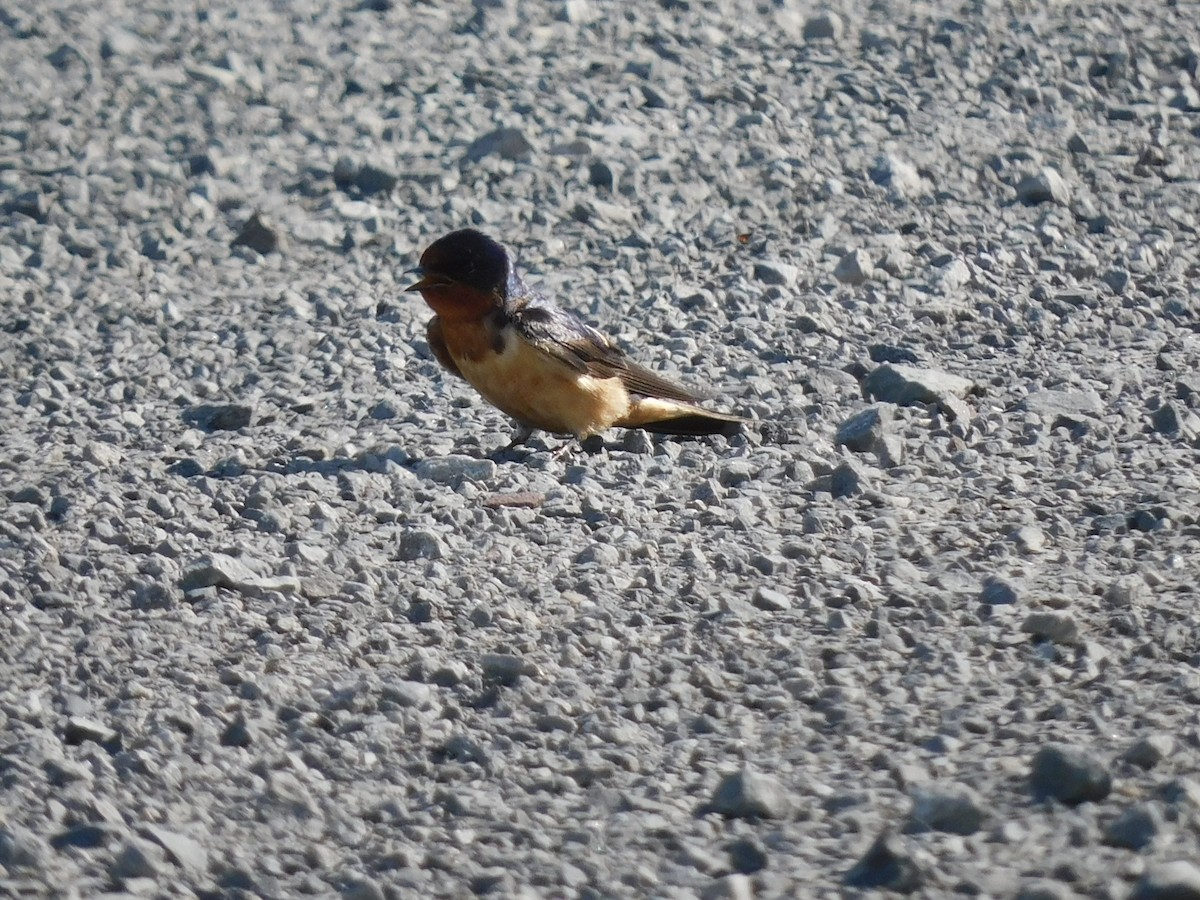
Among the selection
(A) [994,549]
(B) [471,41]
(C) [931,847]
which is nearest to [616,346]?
(A) [994,549]

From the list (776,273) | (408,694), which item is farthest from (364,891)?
(776,273)

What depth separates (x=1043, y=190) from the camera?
8.41m

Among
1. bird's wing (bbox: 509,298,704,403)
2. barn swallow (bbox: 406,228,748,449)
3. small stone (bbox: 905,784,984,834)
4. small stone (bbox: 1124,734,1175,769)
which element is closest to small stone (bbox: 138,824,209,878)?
small stone (bbox: 905,784,984,834)

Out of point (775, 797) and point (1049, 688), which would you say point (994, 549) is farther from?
point (775, 797)

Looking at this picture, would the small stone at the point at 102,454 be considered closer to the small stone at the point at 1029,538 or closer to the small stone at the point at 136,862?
the small stone at the point at 136,862

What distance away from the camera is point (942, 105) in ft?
31.0

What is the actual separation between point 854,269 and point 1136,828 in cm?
428

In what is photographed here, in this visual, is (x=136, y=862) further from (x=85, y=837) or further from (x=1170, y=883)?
(x=1170, y=883)

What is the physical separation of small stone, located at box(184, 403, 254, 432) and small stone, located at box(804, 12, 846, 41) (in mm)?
5021

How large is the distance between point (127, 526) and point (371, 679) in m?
1.26

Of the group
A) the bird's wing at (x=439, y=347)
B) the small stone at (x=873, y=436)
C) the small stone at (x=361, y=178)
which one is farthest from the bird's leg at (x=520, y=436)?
the small stone at (x=361, y=178)

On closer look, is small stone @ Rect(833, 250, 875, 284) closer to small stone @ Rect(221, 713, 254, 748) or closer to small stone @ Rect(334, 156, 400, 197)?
small stone @ Rect(334, 156, 400, 197)

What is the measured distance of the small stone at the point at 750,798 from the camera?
12.8 feet

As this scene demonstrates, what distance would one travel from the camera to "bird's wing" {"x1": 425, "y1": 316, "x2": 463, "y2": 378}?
21.5ft
